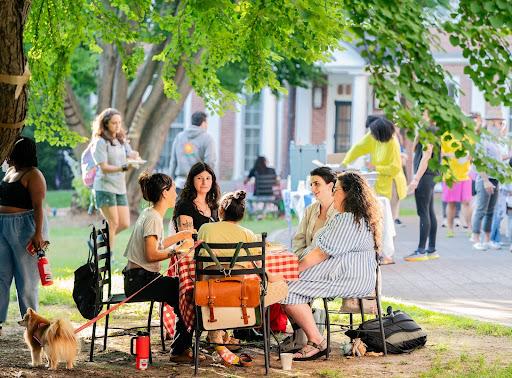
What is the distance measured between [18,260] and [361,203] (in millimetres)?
3046

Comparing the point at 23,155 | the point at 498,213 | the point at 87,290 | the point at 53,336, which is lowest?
the point at 53,336

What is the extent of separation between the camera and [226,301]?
8641 mm

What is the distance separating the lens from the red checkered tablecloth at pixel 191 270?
9031 millimetres

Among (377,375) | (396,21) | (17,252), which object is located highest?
(396,21)

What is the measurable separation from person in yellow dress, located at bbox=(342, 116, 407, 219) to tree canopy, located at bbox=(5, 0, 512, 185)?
2.37 m

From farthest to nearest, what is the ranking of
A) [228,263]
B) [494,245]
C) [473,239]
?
[473,239] → [494,245] → [228,263]

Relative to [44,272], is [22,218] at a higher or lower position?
higher

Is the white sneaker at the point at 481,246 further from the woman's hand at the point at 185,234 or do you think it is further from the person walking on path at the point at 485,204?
the woman's hand at the point at 185,234

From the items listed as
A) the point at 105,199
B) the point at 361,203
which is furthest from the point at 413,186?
the point at 361,203

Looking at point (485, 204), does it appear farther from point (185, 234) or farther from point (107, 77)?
point (107, 77)

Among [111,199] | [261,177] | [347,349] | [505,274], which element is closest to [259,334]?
[347,349]

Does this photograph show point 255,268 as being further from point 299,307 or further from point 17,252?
point 17,252

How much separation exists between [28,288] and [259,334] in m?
2.03

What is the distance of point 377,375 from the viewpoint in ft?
29.8
